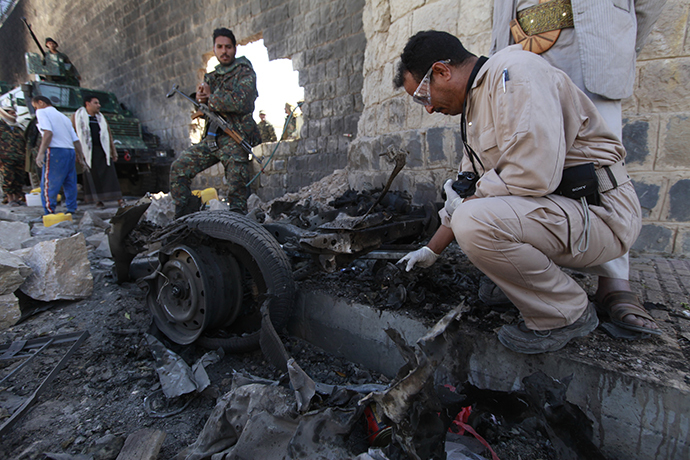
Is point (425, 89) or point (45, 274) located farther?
point (45, 274)

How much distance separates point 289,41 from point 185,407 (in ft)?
24.5

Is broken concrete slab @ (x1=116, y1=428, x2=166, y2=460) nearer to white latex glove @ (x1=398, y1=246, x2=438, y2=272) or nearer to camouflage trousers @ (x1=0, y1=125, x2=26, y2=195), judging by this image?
white latex glove @ (x1=398, y1=246, x2=438, y2=272)

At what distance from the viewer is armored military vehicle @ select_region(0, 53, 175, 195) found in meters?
9.16

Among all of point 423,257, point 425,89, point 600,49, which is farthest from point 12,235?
point 600,49

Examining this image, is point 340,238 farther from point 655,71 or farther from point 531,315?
point 655,71

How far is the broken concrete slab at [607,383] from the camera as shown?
128cm

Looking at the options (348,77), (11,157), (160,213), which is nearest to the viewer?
(160,213)

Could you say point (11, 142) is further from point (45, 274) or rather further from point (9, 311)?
point (9, 311)

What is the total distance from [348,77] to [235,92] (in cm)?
293

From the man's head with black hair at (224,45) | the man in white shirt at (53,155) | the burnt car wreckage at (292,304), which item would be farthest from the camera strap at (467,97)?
the man in white shirt at (53,155)

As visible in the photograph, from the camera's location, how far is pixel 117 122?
32.9ft

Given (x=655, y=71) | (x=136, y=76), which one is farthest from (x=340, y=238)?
(x=136, y=76)

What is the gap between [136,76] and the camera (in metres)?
11.8

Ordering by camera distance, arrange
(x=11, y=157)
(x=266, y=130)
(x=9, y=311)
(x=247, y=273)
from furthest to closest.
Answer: (x=266, y=130) → (x=11, y=157) → (x=9, y=311) → (x=247, y=273)
